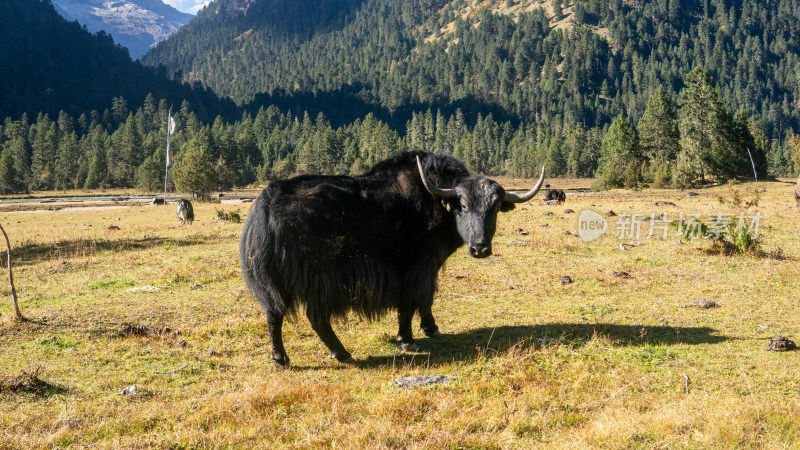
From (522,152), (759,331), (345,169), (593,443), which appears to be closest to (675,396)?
(593,443)

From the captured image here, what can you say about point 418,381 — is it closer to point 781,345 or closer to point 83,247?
point 781,345

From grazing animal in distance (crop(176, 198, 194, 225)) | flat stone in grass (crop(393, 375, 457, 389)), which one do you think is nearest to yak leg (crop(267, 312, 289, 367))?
flat stone in grass (crop(393, 375, 457, 389))

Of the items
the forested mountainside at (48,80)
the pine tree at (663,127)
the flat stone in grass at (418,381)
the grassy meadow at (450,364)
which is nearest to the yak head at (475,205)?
the grassy meadow at (450,364)

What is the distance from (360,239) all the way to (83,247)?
1584 cm

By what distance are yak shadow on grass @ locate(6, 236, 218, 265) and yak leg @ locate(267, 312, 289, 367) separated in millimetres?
12725

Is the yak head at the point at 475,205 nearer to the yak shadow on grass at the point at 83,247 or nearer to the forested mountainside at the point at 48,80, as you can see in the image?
the yak shadow on grass at the point at 83,247

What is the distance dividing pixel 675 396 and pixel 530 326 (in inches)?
117

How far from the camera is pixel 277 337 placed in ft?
22.1

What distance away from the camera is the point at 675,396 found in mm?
5281

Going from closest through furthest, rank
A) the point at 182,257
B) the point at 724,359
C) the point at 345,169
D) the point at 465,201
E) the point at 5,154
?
the point at 724,359 < the point at 465,201 < the point at 182,257 < the point at 5,154 < the point at 345,169

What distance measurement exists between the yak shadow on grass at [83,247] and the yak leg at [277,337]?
1272cm

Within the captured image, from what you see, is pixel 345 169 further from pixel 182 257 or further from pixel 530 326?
pixel 530 326

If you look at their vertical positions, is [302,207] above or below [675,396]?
above

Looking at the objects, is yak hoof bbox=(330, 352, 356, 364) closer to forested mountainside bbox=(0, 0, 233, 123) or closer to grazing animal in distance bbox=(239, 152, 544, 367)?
grazing animal in distance bbox=(239, 152, 544, 367)
